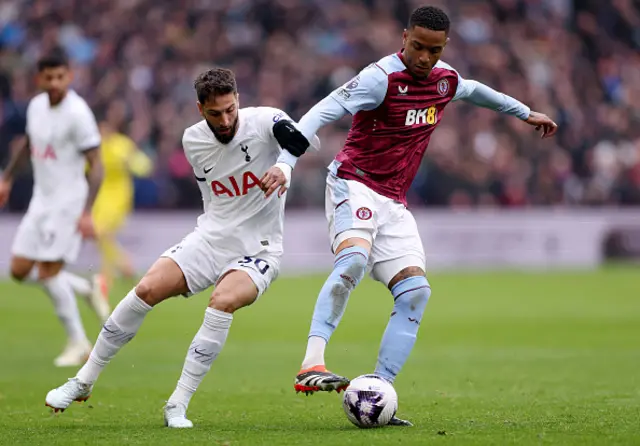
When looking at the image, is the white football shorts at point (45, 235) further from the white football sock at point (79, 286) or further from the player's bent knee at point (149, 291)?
the player's bent knee at point (149, 291)

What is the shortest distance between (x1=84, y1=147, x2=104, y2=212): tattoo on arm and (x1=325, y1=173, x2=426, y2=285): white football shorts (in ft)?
13.0

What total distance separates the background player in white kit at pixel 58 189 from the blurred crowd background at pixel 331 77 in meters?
10.7

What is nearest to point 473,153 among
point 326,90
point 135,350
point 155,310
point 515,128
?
point 515,128

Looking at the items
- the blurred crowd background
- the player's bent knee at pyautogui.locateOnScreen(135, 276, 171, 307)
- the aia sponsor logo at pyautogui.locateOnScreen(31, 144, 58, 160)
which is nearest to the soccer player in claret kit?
the player's bent knee at pyautogui.locateOnScreen(135, 276, 171, 307)

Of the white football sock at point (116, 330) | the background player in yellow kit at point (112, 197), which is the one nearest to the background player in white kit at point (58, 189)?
the white football sock at point (116, 330)

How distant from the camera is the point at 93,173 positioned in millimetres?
10930

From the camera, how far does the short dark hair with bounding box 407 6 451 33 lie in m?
7.05

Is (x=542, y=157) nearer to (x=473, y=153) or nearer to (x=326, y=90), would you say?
(x=473, y=153)

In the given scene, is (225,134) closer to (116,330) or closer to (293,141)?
(293,141)

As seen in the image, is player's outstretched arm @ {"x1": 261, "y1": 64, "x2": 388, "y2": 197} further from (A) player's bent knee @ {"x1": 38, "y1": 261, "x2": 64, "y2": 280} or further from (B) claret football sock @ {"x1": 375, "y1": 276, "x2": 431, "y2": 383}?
(A) player's bent knee @ {"x1": 38, "y1": 261, "x2": 64, "y2": 280}

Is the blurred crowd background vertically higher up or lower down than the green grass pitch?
higher up

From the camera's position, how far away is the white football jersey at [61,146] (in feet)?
34.9

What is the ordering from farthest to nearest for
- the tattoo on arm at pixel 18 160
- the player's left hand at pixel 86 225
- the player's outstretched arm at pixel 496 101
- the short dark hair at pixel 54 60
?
the tattoo on arm at pixel 18 160 → the player's left hand at pixel 86 225 → the short dark hair at pixel 54 60 → the player's outstretched arm at pixel 496 101

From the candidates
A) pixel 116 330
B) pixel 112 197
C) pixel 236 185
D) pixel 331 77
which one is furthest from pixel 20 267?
pixel 331 77
